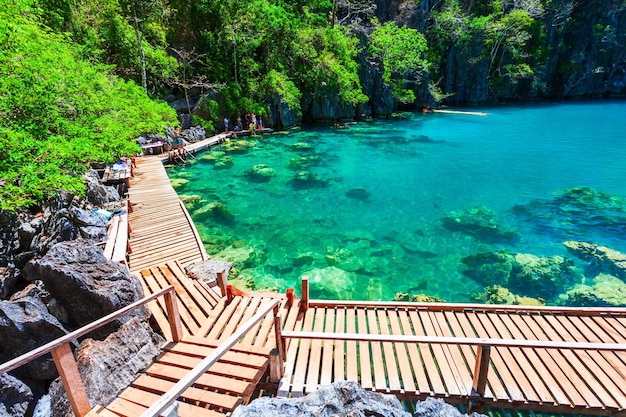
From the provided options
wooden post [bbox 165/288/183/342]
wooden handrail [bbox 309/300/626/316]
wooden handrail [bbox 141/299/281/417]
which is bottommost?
wooden handrail [bbox 309/300/626/316]

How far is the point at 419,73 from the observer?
134 ft

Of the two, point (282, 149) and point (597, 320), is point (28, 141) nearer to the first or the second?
point (597, 320)

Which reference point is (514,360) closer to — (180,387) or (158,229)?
(180,387)

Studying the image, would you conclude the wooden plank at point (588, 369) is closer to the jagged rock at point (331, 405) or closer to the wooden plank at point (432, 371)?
the wooden plank at point (432, 371)

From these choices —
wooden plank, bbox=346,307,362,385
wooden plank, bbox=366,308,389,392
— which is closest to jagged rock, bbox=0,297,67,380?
wooden plank, bbox=346,307,362,385

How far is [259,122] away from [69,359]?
2808 cm

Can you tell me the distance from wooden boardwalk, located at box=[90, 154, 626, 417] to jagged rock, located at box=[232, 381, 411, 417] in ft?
3.10

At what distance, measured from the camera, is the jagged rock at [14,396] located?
410cm

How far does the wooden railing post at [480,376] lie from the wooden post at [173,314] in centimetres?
475

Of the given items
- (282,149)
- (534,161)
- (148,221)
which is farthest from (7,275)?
(534,161)

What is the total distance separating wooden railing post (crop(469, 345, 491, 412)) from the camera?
14.2 feet

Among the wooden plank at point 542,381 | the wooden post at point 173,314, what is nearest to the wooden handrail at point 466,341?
the wooden plank at point 542,381

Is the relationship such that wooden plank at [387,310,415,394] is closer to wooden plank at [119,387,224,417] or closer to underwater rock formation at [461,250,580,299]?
wooden plank at [119,387,224,417]

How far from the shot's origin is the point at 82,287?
5.07m
